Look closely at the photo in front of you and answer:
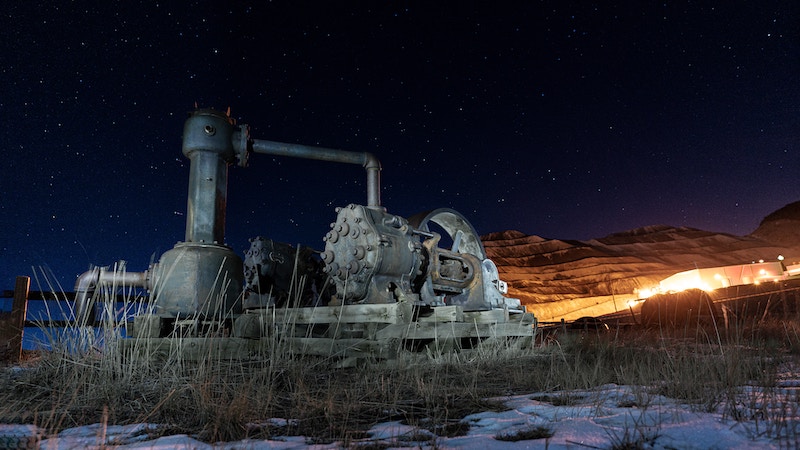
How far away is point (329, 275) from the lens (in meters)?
6.96

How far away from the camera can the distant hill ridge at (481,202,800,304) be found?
997 inches

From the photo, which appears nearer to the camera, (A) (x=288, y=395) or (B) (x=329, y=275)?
(A) (x=288, y=395)

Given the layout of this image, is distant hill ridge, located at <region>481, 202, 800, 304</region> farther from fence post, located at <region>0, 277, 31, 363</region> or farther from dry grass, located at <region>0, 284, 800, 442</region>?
dry grass, located at <region>0, 284, 800, 442</region>

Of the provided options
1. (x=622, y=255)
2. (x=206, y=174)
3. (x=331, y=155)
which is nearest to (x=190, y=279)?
(x=206, y=174)

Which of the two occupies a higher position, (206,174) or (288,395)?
(206,174)

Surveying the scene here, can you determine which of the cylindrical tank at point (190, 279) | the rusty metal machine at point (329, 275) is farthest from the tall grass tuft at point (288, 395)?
the cylindrical tank at point (190, 279)

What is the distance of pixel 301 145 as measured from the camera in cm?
859

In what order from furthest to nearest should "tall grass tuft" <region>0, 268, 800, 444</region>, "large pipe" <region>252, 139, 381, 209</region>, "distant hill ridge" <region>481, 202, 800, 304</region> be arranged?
"distant hill ridge" <region>481, 202, 800, 304</region> < "large pipe" <region>252, 139, 381, 209</region> < "tall grass tuft" <region>0, 268, 800, 444</region>

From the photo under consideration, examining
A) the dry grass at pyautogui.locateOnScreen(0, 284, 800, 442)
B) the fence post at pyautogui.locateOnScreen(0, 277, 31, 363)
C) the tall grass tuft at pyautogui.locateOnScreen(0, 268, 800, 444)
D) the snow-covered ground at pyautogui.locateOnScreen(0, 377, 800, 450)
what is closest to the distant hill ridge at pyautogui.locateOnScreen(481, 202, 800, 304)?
the fence post at pyautogui.locateOnScreen(0, 277, 31, 363)

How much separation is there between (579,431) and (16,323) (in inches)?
336

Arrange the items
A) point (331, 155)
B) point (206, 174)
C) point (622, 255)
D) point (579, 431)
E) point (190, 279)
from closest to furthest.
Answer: point (579, 431)
point (190, 279)
point (206, 174)
point (331, 155)
point (622, 255)

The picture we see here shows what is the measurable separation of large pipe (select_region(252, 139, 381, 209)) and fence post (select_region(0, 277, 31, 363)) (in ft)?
13.7

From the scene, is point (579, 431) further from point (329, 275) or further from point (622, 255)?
point (622, 255)

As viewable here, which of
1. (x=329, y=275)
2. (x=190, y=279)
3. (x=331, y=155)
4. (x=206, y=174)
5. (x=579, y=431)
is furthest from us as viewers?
(x=331, y=155)
